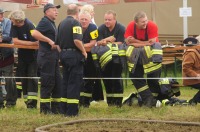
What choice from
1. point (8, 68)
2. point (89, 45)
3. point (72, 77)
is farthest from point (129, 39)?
point (8, 68)

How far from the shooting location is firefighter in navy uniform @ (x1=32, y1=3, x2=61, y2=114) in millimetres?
10055

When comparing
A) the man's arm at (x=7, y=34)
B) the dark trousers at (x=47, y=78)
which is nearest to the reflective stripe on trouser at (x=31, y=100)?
the dark trousers at (x=47, y=78)

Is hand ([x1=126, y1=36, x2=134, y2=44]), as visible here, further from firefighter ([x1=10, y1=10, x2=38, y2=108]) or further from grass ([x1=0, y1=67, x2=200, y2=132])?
firefighter ([x1=10, y1=10, x2=38, y2=108])

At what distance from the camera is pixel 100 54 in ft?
35.2

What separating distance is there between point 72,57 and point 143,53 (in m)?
1.64

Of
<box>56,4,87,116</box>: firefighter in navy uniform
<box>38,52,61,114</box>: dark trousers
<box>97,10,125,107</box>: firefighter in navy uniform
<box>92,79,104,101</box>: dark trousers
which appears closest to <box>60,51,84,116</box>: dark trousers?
<box>56,4,87,116</box>: firefighter in navy uniform

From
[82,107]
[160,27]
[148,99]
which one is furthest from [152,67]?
[160,27]

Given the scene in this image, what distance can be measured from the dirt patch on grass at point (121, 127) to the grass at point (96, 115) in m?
0.44

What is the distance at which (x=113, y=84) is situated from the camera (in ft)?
36.3

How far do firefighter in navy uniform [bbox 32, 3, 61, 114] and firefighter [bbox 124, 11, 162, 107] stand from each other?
147 centimetres

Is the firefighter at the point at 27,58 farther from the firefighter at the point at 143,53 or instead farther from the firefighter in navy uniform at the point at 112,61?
the firefighter at the point at 143,53

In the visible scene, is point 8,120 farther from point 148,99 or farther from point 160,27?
point 160,27

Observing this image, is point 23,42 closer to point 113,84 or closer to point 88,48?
point 88,48

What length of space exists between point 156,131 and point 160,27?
1385cm
